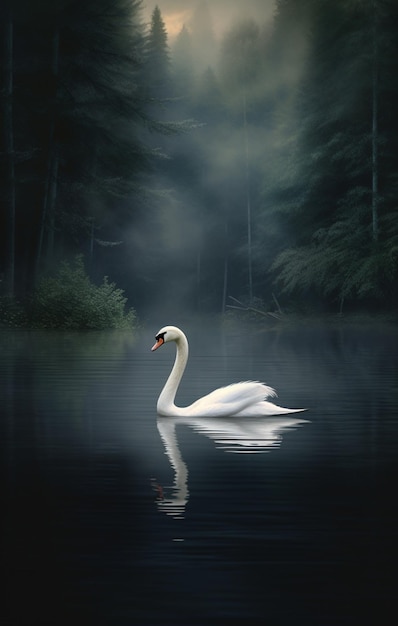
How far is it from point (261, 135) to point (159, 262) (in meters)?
9.37

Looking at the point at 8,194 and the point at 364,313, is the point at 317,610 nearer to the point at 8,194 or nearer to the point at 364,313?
the point at 8,194

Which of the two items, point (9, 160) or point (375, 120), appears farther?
point (375, 120)

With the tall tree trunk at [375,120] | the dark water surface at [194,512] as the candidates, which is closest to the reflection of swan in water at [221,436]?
the dark water surface at [194,512]

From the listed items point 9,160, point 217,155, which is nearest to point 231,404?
point 9,160

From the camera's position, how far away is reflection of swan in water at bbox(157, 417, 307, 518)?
376 inches

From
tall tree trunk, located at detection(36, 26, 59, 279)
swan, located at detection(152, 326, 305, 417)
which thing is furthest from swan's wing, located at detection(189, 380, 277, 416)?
tall tree trunk, located at detection(36, 26, 59, 279)

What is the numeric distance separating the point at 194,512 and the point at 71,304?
Result: 3640 centimetres

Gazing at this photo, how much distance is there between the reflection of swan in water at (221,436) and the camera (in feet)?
31.3

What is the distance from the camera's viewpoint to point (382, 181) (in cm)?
5422

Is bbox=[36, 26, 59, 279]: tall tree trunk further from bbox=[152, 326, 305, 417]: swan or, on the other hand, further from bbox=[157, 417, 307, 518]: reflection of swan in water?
bbox=[157, 417, 307, 518]: reflection of swan in water

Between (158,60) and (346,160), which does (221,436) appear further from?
(158,60)

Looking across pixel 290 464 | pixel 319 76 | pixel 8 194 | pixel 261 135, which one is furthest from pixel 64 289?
pixel 290 464

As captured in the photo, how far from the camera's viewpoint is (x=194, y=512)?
8.66 meters

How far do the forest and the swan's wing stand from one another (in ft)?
100.0
